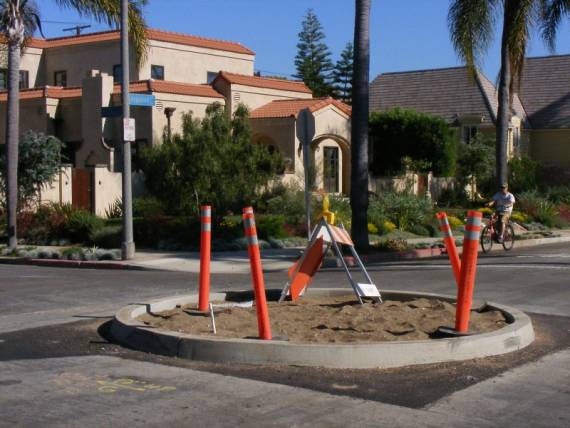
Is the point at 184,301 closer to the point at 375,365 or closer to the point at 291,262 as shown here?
the point at 375,365

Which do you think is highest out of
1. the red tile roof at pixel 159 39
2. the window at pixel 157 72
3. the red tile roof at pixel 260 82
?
the red tile roof at pixel 159 39

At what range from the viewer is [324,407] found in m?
6.72

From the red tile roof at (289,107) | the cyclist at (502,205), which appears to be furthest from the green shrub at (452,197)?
the cyclist at (502,205)

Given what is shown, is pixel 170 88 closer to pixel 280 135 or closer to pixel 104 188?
pixel 280 135

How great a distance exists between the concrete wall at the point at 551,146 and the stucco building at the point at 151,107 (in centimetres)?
1544

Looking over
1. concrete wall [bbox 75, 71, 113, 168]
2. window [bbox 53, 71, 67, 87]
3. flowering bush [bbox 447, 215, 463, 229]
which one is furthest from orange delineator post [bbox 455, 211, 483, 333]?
window [bbox 53, 71, 67, 87]

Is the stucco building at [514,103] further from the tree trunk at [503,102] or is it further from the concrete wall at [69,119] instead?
the concrete wall at [69,119]

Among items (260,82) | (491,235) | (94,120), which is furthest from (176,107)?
(491,235)

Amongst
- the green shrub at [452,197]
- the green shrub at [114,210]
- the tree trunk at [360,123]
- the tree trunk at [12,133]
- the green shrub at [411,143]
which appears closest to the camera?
the tree trunk at [360,123]

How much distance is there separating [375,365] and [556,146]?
40733 mm

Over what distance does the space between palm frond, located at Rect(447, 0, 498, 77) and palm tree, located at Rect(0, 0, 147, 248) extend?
988 centimetres

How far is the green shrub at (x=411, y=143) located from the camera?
3725 cm

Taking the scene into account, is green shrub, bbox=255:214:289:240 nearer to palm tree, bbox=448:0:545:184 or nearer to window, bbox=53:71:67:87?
palm tree, bbox=448:0:545:184

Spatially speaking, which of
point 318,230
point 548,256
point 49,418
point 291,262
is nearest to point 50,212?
point 291,262
